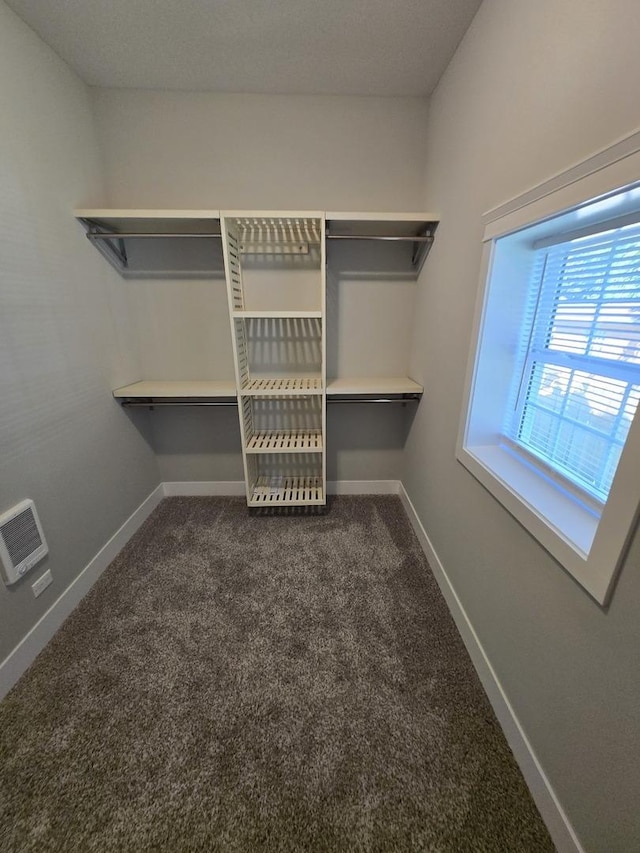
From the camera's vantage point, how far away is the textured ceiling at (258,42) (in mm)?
1216

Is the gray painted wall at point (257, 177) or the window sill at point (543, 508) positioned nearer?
the window sill at point (543, 508)

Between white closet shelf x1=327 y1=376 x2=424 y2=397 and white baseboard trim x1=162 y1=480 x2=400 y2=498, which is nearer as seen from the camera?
white closet shelf x1=327 y1=376 x2=424 y2=397

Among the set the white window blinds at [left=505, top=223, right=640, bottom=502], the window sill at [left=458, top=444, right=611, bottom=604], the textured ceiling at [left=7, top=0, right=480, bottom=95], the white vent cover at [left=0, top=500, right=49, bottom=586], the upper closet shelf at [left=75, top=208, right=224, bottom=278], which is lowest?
the white vent cover at [left=0, top=500, right=49, bottom=586]

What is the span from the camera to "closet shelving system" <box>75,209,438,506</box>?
1.69 meters

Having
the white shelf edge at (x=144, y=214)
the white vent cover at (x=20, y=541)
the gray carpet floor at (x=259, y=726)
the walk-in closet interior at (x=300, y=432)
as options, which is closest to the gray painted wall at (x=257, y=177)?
the walk-in closet interior at (x=300, y=432)

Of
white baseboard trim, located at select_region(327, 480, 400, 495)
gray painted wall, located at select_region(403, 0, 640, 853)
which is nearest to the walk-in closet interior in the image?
gray painted wall, located at select_region(403, 0, 640, 853)

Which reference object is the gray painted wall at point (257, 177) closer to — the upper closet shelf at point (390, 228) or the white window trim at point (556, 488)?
the upper closet shelf at point (390, 228)

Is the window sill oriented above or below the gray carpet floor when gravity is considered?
above

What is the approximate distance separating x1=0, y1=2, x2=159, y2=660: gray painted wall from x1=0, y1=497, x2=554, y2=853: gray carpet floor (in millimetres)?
369

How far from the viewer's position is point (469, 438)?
1.37m

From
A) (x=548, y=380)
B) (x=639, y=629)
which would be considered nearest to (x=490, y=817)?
(x=639, y=629)

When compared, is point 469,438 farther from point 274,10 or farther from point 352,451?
point 274,10

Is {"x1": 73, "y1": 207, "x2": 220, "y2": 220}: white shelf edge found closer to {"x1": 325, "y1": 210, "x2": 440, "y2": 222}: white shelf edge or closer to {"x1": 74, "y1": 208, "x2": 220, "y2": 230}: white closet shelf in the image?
{"x1": 74, "y1": 208, "x2": 220, "y2": 230}: white closet shelf

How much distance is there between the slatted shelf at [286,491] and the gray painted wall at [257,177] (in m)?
0.85
